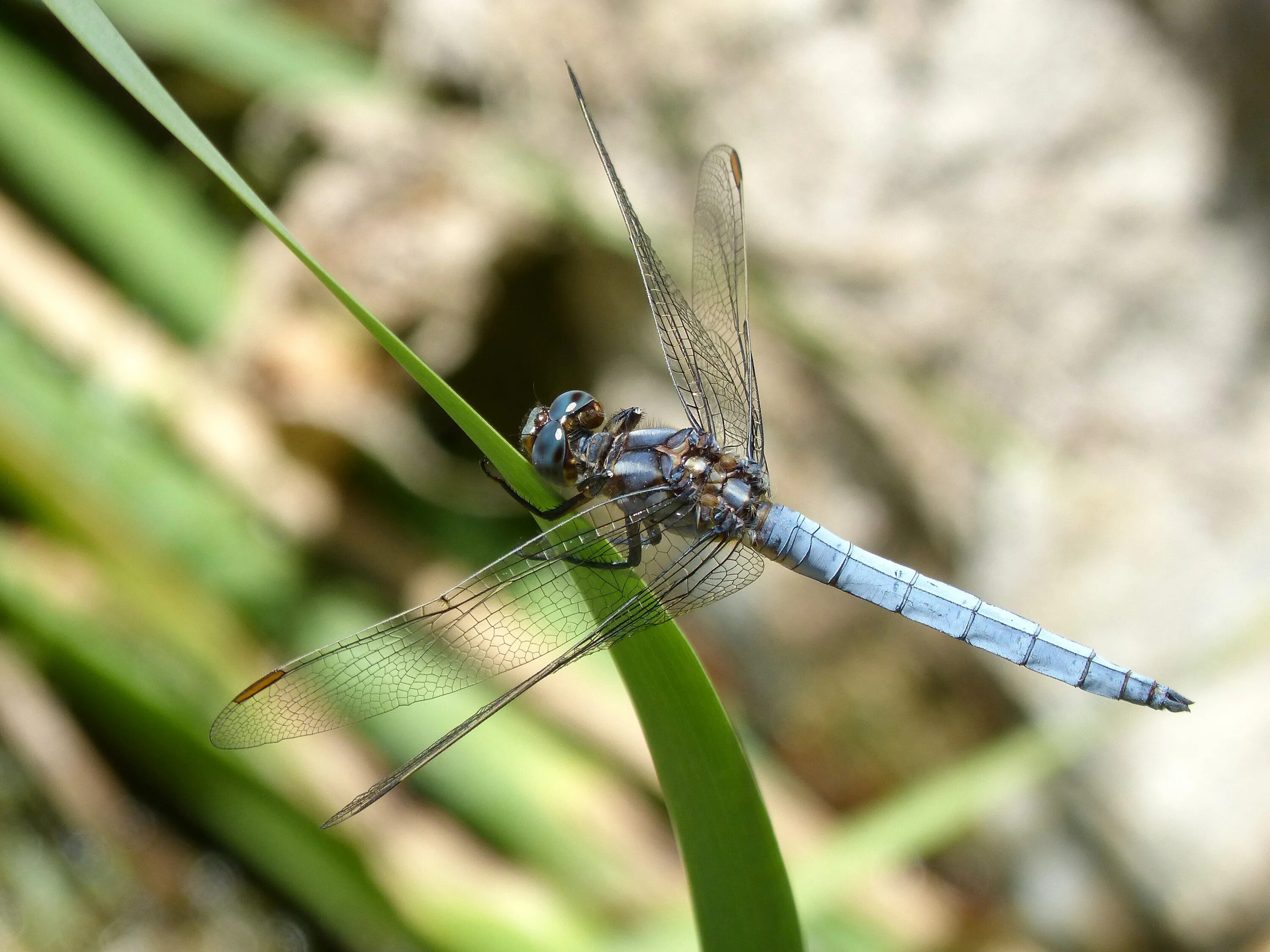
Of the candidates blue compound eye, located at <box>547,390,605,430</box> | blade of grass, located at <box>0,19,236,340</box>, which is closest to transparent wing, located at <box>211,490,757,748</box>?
blue compound eye, located at <box>547,390,605,430</box>

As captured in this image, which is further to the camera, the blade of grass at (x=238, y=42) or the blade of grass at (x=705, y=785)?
the blade of grass at (x=238, y=42)

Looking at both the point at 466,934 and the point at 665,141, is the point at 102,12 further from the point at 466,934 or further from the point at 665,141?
the point at 665,141

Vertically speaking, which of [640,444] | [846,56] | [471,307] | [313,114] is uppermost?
[846,56]

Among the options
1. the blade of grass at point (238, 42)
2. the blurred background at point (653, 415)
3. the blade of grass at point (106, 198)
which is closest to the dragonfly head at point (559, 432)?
the blurred background at point (653, 415)

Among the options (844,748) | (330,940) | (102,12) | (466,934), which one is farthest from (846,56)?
(330,940)

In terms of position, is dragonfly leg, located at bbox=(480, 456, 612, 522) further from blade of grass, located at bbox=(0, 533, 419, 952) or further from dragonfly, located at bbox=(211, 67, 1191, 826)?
blade of grass, located at bbox=(0, 533, 419, 952)

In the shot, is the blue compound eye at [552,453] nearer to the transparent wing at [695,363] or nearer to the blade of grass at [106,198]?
the transparent wing at [695,363]
